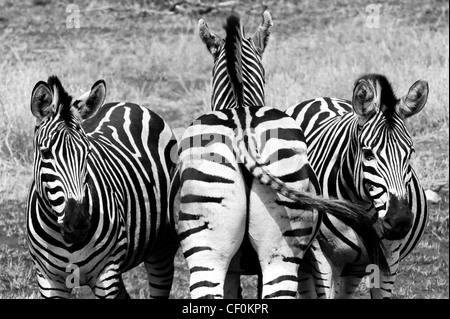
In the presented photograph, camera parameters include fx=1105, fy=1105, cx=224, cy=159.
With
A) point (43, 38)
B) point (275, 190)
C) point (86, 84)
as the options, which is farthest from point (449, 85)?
point (275, 190)

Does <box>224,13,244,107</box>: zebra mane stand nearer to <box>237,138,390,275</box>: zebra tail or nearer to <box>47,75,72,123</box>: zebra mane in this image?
<box>237,138,390,275</box>: zebra tail

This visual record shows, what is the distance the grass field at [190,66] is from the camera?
10516 millimetres

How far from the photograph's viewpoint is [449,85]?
14.3m

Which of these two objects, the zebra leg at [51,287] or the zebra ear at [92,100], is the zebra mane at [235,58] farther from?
the zebra leg at [51,287]

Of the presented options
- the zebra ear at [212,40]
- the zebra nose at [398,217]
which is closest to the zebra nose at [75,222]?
the zebra nose at [398,217]

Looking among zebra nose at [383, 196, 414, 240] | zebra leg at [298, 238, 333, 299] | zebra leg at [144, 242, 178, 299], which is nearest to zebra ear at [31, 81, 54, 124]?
zebra leg at [144, 242, 178, 299]

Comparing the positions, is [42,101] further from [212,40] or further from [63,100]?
[212,40]

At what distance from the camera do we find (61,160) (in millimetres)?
6648

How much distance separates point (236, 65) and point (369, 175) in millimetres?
1089

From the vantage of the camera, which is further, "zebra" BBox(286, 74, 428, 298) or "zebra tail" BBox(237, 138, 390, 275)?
"zebra" BBox(286, 74, 428, 298)

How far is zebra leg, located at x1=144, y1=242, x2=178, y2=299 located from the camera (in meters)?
8.24

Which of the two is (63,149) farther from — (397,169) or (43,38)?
(43,38)

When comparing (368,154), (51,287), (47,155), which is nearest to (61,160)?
(47,155)
